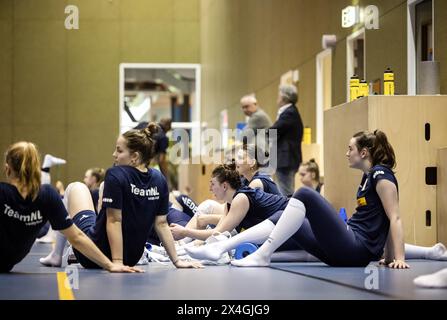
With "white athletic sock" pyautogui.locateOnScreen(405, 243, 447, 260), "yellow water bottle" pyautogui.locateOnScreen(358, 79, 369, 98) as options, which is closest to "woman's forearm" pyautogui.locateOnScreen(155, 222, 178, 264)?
"white athletic sock" pyautogui.locateOnScreen(405, 243, 447, 260)

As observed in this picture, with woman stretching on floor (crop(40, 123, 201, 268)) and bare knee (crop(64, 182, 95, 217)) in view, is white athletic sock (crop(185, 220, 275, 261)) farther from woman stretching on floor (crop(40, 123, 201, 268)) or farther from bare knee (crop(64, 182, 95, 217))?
bare knee (crop(64, 182, 95, 217))

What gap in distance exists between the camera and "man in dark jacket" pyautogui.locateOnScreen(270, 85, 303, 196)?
31.0 feet

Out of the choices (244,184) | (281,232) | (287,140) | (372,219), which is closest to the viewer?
(281,232)

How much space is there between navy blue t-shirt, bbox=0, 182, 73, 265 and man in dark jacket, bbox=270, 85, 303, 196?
5.00m

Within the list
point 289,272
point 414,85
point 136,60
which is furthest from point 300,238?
point 136,60

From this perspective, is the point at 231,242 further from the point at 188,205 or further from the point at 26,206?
the point at 188,205

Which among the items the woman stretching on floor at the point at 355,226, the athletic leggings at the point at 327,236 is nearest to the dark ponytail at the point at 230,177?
the woman stretching on floor at the point at 355,226

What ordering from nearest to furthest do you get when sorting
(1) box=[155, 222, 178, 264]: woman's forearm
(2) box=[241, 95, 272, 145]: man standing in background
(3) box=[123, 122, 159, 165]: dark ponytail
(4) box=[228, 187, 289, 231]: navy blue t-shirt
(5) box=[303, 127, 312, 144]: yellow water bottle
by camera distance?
(3) box=[123, 122, 159, 165]: dark ponytail
(1) box=[155, 222, 178, 264]: woman's forearm
(4) box=[228, 187, 289, 231]: navy blue t-shirt
(2) box=[241, 95, 272, 145]: man standing in background
(5) box=[303, 127, 312, 144]: yellow water bottle

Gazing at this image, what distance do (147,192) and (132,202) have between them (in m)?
0.11

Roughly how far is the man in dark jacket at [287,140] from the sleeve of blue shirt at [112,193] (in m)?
4.49

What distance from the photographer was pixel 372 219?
18.2 ft

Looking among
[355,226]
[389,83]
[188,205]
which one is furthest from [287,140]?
[355,226]

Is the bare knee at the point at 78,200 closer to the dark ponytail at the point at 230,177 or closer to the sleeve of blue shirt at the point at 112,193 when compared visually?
the sleeve of blue shirt at the point at 112,193

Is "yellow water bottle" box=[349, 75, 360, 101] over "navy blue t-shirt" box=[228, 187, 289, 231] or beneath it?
over
